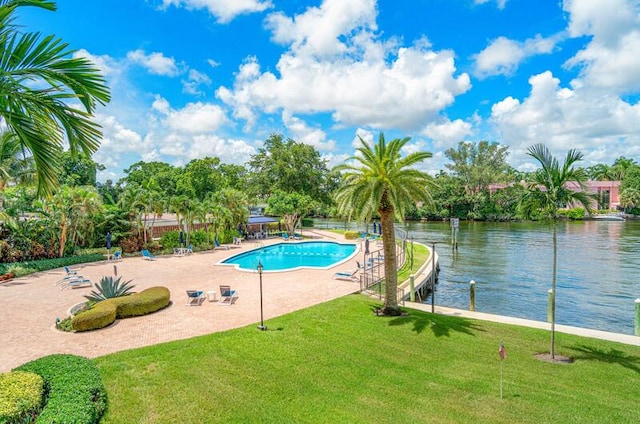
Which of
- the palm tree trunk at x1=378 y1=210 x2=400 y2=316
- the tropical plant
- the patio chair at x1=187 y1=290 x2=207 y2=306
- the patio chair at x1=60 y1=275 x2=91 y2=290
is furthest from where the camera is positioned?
the patio chair at x1=60 y1=275 x2=91 y2=290

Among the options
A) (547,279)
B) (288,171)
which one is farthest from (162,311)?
(288,171)

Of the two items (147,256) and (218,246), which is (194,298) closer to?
(147,256)

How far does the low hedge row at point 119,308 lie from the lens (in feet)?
39.3

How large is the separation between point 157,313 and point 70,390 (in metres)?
7.21

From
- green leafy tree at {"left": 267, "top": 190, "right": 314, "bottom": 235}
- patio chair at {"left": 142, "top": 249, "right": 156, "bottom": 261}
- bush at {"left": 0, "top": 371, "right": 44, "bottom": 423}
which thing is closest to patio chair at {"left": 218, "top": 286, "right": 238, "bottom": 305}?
bush at {"left": 0, "top": 371, "right": 44, "bottom": 423}

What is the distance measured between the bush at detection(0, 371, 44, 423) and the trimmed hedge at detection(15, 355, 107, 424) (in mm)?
198

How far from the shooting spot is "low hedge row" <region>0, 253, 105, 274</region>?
2139 centimetres

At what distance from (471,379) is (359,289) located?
874 centimetres

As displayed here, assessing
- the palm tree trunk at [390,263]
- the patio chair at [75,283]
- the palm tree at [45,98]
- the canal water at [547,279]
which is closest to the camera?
the palm tree at [45,98]

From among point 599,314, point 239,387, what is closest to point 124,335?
point 239,387

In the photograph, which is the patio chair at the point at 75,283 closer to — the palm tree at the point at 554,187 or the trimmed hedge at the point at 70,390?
the trimmed hedge at the point at 70,390

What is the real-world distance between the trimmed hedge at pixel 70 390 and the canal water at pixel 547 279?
43.5 feet

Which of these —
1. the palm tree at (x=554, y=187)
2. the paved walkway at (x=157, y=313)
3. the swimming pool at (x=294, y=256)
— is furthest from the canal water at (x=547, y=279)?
the swimming pool at (x=294, y=256)

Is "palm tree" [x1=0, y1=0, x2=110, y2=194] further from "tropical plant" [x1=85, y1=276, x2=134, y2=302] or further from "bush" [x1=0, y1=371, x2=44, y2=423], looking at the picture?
"tropical plant" [x1=85, y1=276, x2=134, y2=302]
